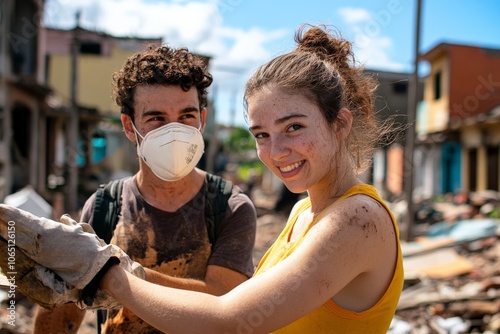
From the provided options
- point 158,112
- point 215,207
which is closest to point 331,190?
point 215,207

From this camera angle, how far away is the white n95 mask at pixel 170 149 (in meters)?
2.30

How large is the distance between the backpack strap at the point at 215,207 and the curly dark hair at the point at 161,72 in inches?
18.0

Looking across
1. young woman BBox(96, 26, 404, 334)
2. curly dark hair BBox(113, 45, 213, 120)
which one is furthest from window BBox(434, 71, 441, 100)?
young woman BBox(96, 26, 404, 334)

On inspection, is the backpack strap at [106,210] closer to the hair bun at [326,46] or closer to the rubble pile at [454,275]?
the hair bun at [326,46]

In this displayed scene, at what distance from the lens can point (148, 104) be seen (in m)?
2.32

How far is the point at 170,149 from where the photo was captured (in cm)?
228

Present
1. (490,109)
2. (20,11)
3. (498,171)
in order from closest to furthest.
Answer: (20,11) → (498,171) → (490,109)

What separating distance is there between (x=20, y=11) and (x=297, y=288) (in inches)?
591

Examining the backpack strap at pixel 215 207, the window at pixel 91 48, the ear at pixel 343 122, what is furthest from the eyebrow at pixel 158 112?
the window at pixel 91 48

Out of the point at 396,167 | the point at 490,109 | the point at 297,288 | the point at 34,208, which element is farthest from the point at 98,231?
the point at 396,167

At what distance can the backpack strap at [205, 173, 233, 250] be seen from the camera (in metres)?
2.26

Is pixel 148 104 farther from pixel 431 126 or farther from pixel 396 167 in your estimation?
pixel 396 167

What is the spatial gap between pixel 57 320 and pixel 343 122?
1521 millimetres

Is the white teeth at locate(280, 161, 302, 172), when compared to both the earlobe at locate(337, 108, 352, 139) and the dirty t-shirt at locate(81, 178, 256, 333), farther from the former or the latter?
the dirty t-shirt at locate(81, 178, 256, 333)
